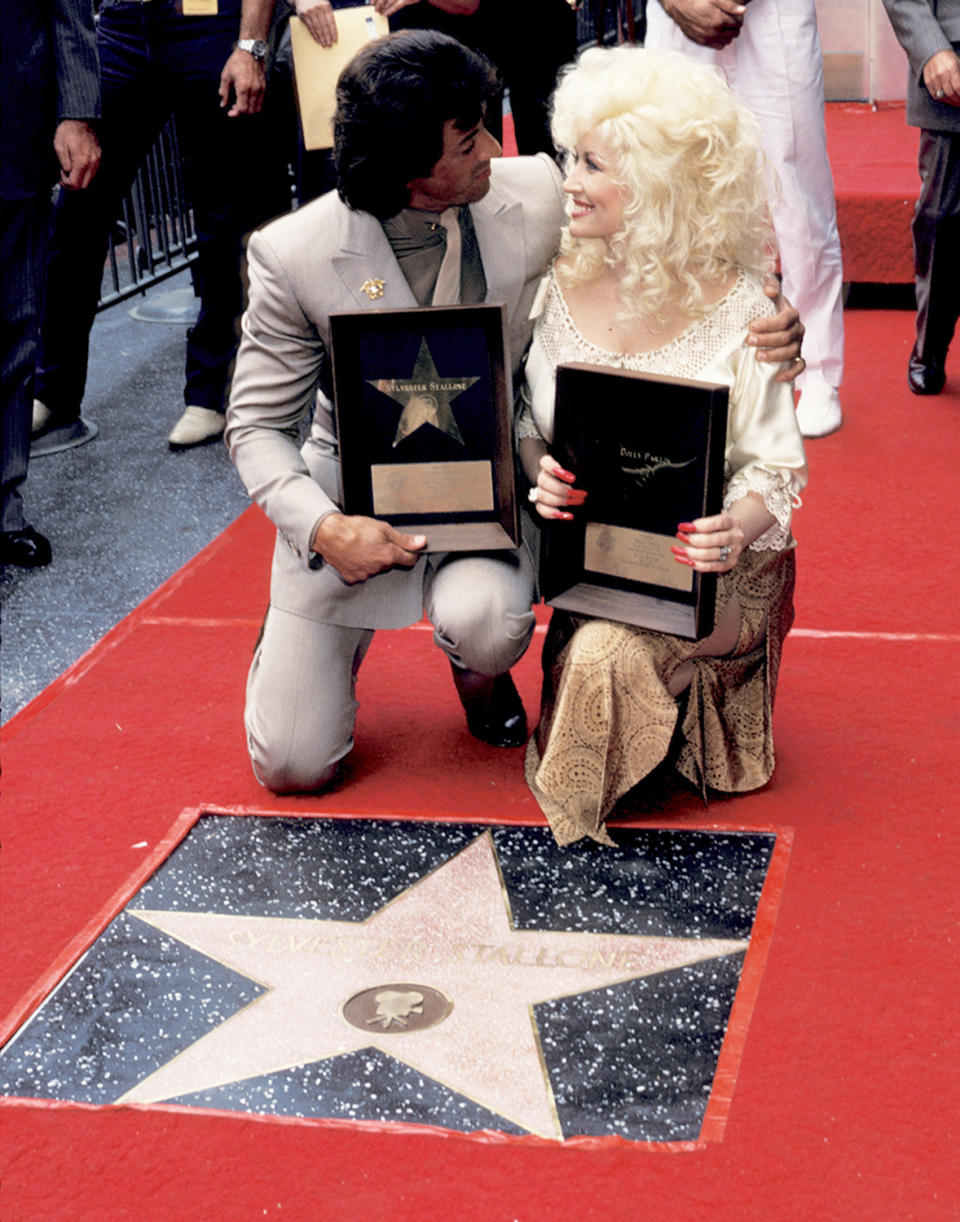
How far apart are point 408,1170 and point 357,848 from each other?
0.70 m

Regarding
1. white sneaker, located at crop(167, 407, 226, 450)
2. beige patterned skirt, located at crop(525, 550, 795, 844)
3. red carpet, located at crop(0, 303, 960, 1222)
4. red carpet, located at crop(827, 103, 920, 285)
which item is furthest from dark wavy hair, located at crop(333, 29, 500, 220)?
red carpet, located at crop(827, 103, 920, 285)

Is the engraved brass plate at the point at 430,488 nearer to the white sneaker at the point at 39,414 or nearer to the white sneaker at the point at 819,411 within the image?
the white sneaker at the point at 819,411

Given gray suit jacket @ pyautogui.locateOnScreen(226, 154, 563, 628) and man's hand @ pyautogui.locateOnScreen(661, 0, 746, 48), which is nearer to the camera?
gray suit jacket @ pyautogui.locateOnScreen(226, 154, 563, 628)

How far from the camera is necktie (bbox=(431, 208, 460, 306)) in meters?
2.33

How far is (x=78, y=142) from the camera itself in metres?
3.43

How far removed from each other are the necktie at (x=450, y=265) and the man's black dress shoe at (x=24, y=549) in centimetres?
148

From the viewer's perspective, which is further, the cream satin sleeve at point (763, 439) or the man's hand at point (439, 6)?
A: the man's hand at point (439, 6)

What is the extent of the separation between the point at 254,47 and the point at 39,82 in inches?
25.8

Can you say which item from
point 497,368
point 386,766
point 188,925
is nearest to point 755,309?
point 497,368

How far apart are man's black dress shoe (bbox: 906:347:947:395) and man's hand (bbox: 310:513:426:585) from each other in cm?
239

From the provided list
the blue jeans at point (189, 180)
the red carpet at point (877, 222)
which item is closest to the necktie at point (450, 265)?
the blue jeans at point (189, 180)

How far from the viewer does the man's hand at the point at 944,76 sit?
3658 mm

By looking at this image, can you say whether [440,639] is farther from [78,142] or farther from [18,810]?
[78,142]

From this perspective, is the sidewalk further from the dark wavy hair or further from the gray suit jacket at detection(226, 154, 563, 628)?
the dark wavy hair
